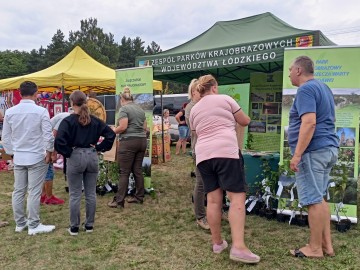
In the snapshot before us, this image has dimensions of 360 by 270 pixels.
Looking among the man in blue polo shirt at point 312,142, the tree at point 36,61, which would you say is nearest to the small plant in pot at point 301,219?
the man in blue polo shirt at point 312,142

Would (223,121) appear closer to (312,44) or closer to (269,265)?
(269,265)

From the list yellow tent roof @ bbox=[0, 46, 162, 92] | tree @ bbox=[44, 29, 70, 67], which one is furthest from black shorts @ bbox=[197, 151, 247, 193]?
tree @ bbox=[44, 29, 70, 67]

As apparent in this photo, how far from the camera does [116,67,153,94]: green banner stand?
5434 mm

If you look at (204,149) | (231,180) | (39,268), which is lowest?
(39,268)

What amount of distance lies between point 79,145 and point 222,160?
149cm

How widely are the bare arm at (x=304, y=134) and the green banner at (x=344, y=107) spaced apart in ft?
3.99

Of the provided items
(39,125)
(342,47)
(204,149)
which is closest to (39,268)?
(39,125)

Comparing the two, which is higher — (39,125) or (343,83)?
(343,83)

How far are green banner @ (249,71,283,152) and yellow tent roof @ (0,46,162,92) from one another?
12.1ft

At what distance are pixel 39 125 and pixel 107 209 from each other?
1.58 metres

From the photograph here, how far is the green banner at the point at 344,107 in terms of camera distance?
379 cm

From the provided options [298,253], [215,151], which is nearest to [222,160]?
[215,151]

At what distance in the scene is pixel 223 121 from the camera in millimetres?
2953

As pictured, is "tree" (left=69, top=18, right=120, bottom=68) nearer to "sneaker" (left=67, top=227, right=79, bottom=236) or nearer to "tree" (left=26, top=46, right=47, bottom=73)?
"tree" (left=26, top=46, right=47, bottom=73)
